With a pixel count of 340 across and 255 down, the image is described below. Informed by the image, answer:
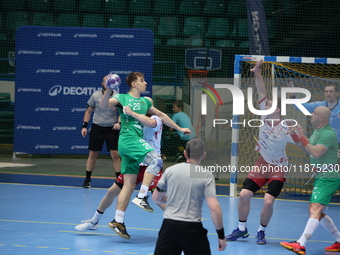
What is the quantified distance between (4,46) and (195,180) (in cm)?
1457

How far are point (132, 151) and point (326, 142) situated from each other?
229cm

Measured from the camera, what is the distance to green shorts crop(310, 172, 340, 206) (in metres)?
6.06

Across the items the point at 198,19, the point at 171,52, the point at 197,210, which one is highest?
the point at 198,19

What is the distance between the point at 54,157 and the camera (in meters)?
16.1

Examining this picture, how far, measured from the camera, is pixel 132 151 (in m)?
6.53

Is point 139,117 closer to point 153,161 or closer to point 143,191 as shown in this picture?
point 153,161

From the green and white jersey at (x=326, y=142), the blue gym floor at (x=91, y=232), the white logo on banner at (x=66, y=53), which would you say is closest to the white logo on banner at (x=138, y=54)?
the white logo on banner at (x=66, y=53)

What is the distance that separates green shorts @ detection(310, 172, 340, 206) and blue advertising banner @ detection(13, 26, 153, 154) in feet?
31.5

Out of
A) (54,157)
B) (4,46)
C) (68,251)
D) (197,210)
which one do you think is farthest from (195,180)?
(4,46)

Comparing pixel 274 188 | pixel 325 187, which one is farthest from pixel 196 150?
pixel 274 188

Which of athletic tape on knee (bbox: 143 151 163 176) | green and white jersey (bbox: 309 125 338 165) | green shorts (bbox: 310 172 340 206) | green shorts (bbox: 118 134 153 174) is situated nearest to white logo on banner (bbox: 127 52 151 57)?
green shorts (bbox: 118 134 153 174)

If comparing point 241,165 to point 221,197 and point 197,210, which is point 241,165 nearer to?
point 221,197

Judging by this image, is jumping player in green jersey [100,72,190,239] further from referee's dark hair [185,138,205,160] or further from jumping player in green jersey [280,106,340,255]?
referee's dark hair [185,138,205,160]

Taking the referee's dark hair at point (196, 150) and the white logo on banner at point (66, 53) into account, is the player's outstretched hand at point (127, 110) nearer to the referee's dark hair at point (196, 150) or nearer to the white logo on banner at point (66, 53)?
the referee's dark hair at point (196, 150)
